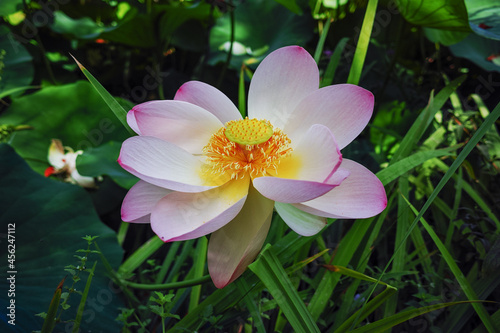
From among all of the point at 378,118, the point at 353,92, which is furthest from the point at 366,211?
the point at 378,118

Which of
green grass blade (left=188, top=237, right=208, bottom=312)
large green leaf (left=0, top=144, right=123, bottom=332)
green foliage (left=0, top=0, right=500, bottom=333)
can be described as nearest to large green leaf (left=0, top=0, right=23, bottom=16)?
green foliage (left=0, top=0, right=500, bottom=333)

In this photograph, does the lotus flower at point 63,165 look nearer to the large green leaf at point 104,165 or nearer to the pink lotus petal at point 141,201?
the large green leaf at point 104,165

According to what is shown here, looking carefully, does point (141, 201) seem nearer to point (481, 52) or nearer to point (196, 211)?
point (196, 211)

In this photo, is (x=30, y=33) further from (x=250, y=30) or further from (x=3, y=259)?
(x=3, y=259)

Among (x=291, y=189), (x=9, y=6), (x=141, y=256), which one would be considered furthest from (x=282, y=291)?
(x=9, y=6)

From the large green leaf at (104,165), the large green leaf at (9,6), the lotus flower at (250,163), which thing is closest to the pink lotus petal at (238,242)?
the lotus flower at (250,163)

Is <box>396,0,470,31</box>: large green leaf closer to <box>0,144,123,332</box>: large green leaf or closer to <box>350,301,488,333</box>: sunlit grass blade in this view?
<box>350,301,488,333</box>: sunlit grass blade
